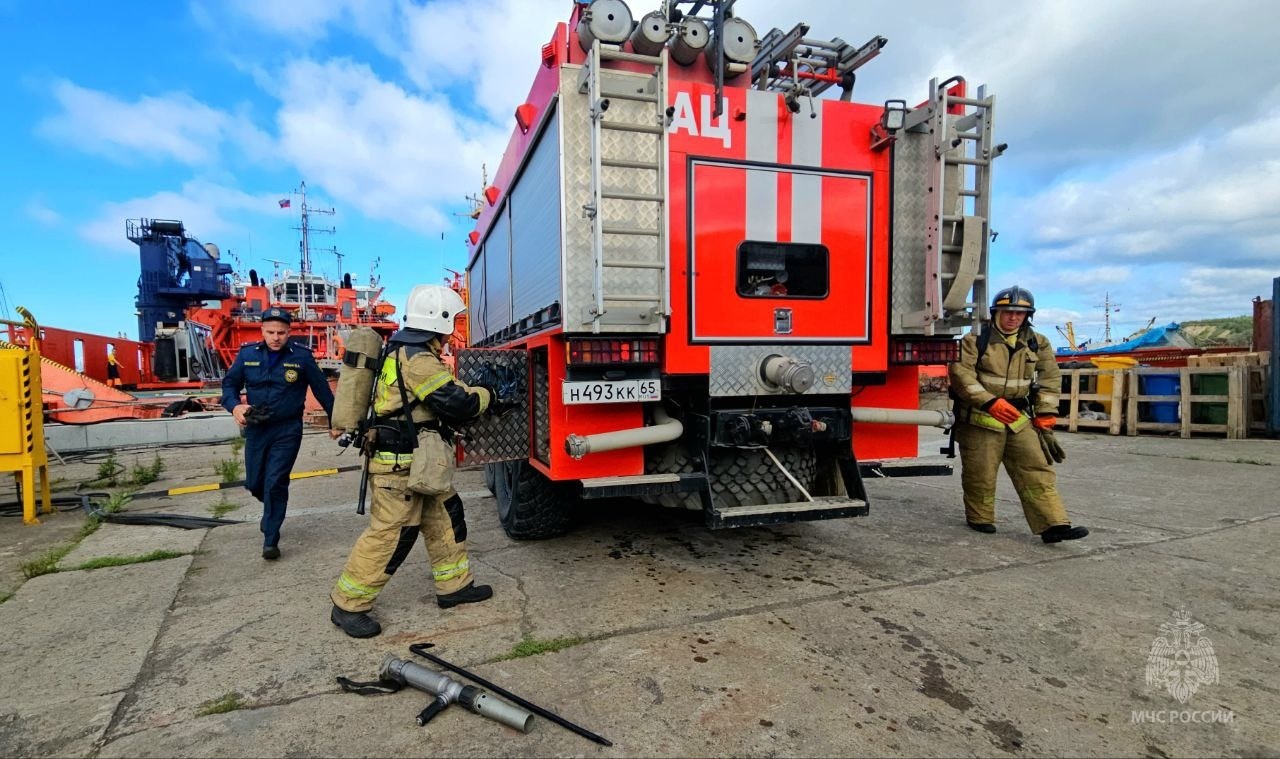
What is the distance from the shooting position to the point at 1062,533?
4117mm

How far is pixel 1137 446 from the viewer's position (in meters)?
8.75

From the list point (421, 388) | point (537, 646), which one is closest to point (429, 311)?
point (421, 388)

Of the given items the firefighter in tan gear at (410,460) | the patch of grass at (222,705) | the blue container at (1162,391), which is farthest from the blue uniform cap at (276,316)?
the blue container at (1162,391)

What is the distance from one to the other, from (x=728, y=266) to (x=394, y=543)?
2318 millimetres

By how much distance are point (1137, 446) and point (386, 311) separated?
22.7 metres

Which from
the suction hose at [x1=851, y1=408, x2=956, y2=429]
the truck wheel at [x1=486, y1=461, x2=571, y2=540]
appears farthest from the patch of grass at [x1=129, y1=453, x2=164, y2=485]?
the suction hose at [x1=851, y1=408, x2=956, y2=429]

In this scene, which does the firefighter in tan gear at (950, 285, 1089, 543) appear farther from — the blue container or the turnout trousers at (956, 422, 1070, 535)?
the blue container

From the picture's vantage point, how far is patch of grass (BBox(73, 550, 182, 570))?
4.03 metres

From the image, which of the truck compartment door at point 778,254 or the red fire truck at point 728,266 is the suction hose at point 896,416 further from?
the truck compartment door at point 778,254

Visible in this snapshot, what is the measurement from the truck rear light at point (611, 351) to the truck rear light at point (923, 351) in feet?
5.31

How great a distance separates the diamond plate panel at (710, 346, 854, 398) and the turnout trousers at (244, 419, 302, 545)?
292cm

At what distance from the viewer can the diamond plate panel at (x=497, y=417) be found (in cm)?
358

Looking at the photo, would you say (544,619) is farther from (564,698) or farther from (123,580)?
(123,580)

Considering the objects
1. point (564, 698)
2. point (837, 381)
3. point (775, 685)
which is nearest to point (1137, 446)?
point (837, 381)
